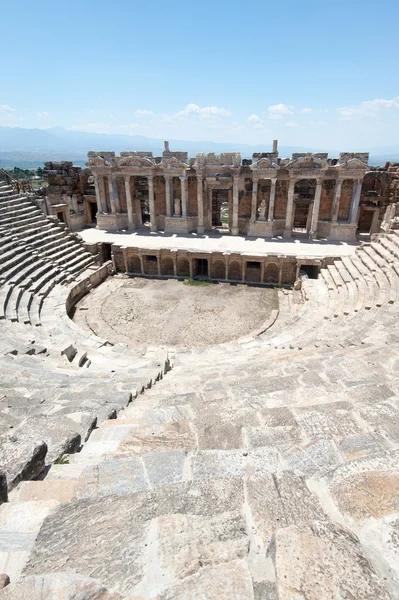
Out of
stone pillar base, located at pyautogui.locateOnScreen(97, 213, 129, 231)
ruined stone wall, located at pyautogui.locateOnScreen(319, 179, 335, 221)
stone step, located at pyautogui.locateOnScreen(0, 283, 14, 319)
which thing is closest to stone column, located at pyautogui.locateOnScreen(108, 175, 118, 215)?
stone pillar base, located at pyautogui.locateOnScreen(97, 213, 129, 231)

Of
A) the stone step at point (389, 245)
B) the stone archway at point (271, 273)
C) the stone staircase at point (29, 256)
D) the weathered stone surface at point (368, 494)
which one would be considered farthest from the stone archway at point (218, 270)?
the weathered stone surface at point (368, 494)

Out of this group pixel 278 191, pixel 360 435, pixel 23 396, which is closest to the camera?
pixel 360 435

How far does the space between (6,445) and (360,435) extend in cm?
359

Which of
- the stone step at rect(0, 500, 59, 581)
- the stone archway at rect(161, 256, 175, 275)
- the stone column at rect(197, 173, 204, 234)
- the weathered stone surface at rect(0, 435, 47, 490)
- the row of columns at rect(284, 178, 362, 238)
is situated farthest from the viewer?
the stone column at rect(197, 173, 204, 234)

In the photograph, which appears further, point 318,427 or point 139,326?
point 139,326

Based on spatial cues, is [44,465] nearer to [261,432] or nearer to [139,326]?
[261,432]

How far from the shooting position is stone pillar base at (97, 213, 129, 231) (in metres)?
24.9

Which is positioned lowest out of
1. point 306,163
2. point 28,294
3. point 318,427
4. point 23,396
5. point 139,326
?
point 139,326

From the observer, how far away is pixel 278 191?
79.2 feet

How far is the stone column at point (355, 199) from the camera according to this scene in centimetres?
2128

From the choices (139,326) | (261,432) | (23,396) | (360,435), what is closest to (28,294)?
(139,326)

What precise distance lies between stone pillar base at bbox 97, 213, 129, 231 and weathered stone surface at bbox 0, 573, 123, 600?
80.9ft

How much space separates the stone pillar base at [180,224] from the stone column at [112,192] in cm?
400

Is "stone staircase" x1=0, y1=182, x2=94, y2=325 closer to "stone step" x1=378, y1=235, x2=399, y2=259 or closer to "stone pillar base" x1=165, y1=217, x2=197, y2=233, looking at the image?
"stone pillar base" x1=165, y1=217, x2=197, y2=233
